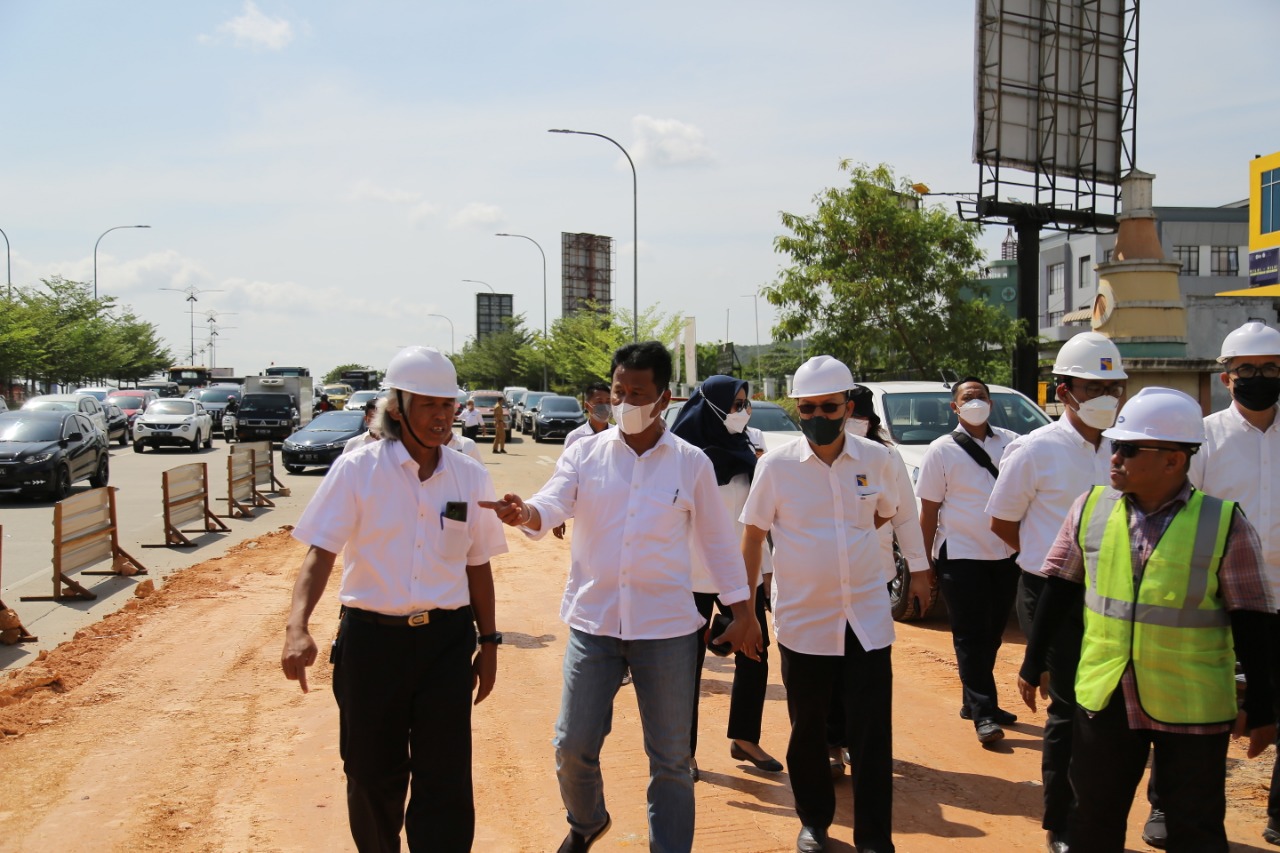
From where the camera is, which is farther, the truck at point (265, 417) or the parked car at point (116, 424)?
the parked car at point (116, 424)

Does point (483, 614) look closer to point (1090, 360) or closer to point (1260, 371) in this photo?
point (1090, 360)

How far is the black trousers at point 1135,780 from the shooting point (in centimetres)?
348

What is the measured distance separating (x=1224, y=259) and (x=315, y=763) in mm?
62538

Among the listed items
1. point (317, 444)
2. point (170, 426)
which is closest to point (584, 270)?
point (170, 426)

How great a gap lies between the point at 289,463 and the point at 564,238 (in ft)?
148

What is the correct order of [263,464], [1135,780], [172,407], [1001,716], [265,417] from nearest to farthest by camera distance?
[1135,780] → [1001,716] → [263,464] → [172,407] → [265,417]

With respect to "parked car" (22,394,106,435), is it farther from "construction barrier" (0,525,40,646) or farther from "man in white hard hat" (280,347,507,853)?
"man in white hard hat" (280,347,507,853)

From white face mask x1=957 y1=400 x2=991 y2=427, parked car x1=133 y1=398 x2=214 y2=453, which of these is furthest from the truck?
white face mask x1=957 y1=400 x2=991 y2=427

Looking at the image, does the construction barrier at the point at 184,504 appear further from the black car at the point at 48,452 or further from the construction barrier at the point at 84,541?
the black car at the point at 48,452

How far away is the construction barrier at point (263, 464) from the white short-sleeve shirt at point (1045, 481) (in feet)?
49.7

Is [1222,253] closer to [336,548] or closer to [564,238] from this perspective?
[564,238]

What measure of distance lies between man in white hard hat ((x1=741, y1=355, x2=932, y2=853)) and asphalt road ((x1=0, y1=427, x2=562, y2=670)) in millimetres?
6361

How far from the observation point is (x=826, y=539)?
4.58 metres

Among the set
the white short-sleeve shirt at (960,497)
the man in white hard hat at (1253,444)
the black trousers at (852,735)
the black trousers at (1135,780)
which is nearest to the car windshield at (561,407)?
the white short-sleeve shirt at (960,497)
